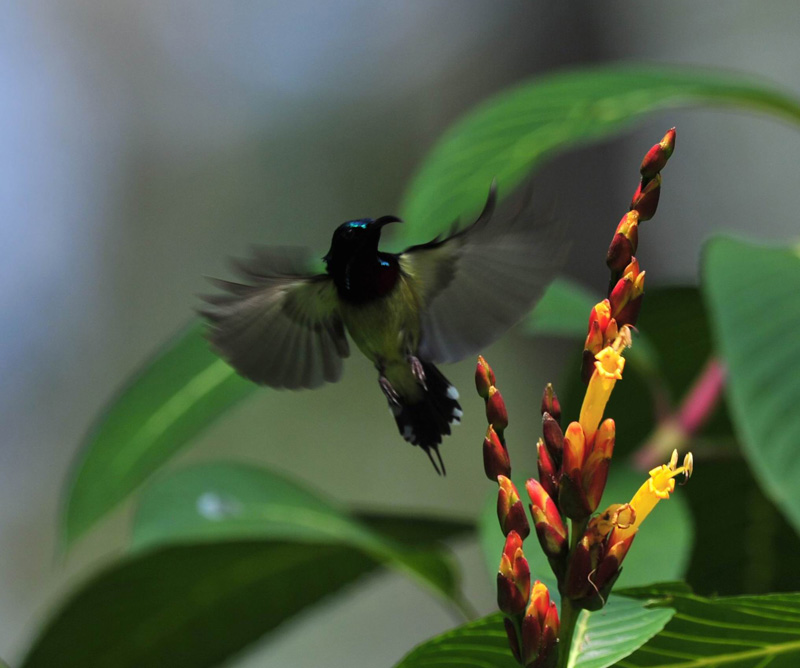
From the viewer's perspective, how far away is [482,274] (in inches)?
18.7

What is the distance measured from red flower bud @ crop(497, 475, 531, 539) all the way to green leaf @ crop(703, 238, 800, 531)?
0.28 meters

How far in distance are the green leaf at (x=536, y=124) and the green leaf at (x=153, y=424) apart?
0.20 m

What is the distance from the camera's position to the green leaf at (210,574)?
827 millimetres

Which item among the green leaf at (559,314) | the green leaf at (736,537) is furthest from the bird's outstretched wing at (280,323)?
the green leaf at (736,537)

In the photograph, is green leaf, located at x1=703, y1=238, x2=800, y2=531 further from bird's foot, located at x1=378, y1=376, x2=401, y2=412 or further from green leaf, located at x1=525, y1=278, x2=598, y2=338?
bird's foot, located at x1=378, y1=376, x2=401, y2=412

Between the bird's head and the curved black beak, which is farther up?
the bird's head

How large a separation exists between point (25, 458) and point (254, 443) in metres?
0.68

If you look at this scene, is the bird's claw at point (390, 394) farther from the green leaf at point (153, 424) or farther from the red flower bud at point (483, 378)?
the green leaf at point (153, 424)

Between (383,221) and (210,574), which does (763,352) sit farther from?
(210,574)

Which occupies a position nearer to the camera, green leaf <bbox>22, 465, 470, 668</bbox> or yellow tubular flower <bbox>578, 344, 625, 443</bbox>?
yellow tubular flower <bbox>578, 344, 625, 443</bbox>

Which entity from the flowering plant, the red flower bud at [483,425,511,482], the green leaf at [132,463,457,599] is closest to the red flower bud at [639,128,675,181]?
the flowering plant

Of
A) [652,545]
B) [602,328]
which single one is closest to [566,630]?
[602,328]

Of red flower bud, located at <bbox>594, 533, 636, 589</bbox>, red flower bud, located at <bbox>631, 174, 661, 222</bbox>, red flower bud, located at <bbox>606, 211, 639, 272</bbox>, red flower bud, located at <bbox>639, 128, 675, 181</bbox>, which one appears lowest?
red flower bud, located at <bbox>594, 533, 636, 589</bbox>

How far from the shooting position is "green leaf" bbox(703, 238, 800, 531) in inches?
23.8
